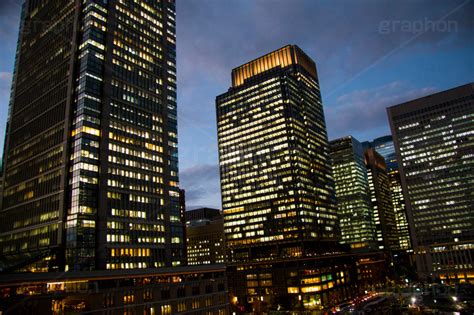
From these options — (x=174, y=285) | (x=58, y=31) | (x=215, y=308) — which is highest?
(x=58, y=31)

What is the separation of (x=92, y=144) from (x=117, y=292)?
154 ft

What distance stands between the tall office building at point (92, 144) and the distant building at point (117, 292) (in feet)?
51.8

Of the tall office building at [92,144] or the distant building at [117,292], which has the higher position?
the tall office building at [92,144]

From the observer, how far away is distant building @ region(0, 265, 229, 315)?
79688 millimetres

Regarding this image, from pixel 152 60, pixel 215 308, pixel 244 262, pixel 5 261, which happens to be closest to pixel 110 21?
pixel 152 60

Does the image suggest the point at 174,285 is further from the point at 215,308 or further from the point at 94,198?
the point at 94,198

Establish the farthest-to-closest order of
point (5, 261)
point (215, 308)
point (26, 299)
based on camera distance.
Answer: point (5, 261), point (215, 308), point (26, 299)

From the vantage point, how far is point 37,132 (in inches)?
5241

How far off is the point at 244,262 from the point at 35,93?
123196 millimetres

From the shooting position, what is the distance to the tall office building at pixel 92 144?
112 m

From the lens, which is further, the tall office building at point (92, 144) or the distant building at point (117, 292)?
the tall office building at point (92, 144)

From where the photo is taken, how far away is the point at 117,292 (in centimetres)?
9269

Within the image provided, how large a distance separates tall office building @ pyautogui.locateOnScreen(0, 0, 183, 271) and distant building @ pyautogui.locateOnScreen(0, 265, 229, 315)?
15785mm

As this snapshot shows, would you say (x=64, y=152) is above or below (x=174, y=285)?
above
